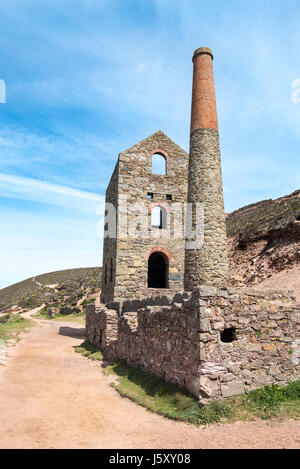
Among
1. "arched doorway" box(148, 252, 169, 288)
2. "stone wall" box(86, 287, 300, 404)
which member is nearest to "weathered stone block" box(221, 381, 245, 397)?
"stone wall" box(86, 287, 300, 404)

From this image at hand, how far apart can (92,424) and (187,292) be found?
138 inches

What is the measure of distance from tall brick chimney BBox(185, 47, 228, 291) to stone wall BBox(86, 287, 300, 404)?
20.9ft

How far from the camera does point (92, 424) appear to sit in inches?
232

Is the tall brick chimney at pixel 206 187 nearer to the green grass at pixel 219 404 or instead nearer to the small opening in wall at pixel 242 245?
the green grass at pixel 219 404

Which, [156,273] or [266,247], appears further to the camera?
[266,247]

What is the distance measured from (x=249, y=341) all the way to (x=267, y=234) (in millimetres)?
16367

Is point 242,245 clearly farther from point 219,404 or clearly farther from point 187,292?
point 219,404

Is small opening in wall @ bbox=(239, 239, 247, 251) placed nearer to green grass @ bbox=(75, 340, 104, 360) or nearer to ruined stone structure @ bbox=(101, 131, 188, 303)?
ruined stone structure @ bbox=(101, 131, 188, 303)

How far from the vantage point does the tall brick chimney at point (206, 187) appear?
46.5ft

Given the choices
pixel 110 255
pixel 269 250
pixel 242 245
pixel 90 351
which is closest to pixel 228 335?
pixel 90 351

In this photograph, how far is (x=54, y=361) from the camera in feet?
39.9

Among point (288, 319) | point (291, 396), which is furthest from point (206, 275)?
point (291, 396)

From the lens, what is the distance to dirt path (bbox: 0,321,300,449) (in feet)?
16.3
